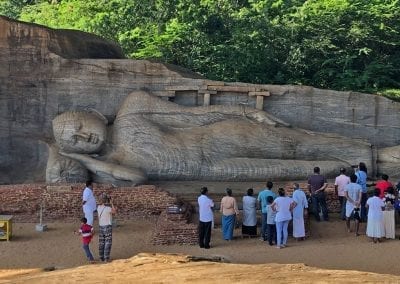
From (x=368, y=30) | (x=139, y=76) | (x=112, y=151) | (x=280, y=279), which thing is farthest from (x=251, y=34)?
(x=280, y=279)

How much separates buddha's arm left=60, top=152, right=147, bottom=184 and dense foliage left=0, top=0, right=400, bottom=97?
9.07 metres

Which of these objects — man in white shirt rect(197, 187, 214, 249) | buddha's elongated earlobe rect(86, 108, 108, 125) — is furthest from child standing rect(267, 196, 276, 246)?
buddha's elongated earlobe rect(86, 108, 108, 125)

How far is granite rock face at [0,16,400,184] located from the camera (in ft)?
42.9

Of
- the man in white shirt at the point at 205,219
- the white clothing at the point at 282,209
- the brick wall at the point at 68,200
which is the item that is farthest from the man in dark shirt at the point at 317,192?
the brick wall at the point at 68,200

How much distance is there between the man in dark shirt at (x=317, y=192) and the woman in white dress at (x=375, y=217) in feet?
3.80

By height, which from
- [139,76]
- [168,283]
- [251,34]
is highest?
[251,34]

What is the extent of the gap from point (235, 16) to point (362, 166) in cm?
1197

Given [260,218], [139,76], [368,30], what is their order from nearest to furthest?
[260,218]
[139,76]
[368,30]

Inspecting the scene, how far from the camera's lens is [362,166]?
1075 centimetres

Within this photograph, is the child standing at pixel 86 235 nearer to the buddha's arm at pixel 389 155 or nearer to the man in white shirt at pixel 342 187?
the man in white shirt at pixel 342 187

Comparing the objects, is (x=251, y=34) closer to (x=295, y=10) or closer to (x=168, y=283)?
(x=295, y=10)

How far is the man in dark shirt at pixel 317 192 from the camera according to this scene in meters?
10.5

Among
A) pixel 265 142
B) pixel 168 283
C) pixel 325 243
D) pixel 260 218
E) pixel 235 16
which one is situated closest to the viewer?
pixel 168 283

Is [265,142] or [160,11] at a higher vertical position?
[160,11]
